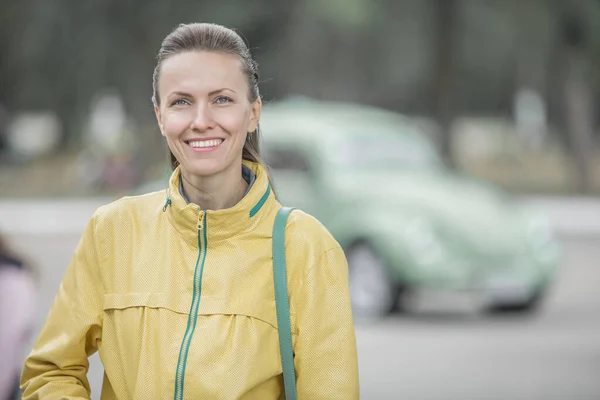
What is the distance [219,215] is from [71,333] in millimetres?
440

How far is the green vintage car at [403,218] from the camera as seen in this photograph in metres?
11.4

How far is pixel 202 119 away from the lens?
9.50 feet

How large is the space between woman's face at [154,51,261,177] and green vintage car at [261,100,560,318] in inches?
322

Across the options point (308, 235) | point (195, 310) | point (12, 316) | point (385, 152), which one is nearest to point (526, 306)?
point (385, 152)

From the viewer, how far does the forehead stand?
9.50 feet

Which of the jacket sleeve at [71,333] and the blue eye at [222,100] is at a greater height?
the blue eye at [222,100]

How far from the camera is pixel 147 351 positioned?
280 cm

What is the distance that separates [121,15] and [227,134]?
88.1ft

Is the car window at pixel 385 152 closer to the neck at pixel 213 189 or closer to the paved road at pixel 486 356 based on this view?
the paved road at pixel 486 356

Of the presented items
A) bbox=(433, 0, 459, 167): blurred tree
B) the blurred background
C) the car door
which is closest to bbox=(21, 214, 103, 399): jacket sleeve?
Answer: the blurred background

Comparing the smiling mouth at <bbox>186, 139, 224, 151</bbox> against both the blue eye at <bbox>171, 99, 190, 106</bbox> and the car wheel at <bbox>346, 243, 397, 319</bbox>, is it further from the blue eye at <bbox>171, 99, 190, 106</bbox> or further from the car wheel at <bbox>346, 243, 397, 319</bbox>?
the car wheel at <bbox>346, 243, 397, 319</bbox>

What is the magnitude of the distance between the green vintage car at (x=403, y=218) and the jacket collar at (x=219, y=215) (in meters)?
8.19

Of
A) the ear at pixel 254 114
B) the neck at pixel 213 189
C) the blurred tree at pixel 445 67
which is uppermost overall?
the blurred tree at pixel 445 67

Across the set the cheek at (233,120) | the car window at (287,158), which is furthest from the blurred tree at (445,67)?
the cheek at (233,120)
